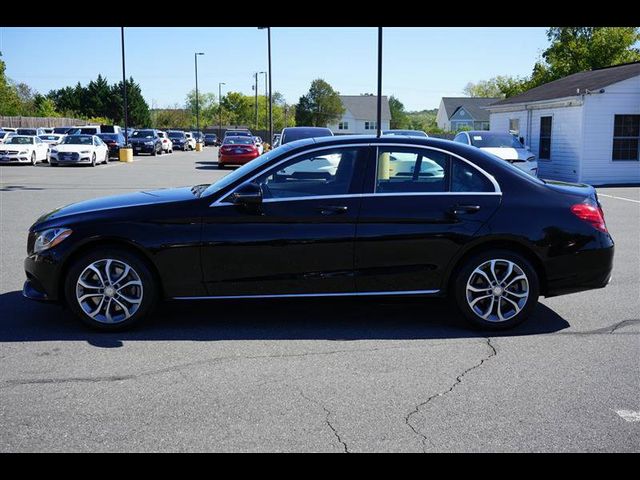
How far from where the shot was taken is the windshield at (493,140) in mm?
20375

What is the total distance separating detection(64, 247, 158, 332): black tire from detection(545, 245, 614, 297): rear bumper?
3.36 metres

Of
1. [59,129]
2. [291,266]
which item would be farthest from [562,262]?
[59,129]

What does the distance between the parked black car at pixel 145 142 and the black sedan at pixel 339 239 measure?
4192cm

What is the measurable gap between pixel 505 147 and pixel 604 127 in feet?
14.6

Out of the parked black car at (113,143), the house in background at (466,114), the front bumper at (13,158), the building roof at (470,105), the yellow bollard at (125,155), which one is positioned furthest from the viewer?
the house in background at (466,114)

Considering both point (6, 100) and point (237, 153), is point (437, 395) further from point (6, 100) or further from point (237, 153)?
point (6, 100)

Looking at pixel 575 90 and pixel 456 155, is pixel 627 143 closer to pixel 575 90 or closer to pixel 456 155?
pixel 575 90

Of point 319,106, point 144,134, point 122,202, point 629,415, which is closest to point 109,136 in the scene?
point 144,134

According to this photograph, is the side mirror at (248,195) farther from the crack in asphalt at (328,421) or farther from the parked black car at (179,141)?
the parked black car at (179,141)

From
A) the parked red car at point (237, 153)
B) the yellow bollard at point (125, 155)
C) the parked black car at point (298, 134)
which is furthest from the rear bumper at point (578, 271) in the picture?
the yellow bollard at point (125, 155)

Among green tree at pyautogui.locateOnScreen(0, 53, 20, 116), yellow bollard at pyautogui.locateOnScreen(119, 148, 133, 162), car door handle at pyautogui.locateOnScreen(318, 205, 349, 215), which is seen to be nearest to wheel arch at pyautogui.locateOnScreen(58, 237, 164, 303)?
car door handle at pyautogui.locateOnScreen(318, 205, 349, 215)

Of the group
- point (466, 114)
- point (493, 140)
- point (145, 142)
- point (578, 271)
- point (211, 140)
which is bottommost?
point (578, 271)

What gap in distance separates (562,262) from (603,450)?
245 centimetres

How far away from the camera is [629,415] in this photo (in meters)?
4.08
